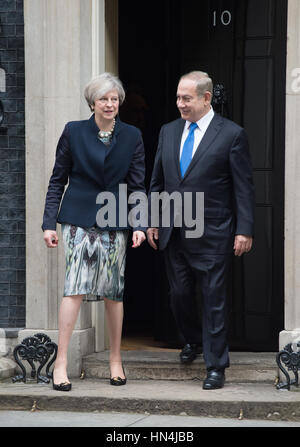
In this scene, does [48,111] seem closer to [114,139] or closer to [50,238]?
[114,139]

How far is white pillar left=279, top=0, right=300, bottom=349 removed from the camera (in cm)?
669

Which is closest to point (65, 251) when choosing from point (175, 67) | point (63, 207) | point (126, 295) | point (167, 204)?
point (63, 207)

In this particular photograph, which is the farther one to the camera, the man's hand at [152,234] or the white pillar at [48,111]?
the white pillar at [48,111]

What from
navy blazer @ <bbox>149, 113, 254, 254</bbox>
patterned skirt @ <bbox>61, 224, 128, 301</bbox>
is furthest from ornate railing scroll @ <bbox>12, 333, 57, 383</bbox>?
navy blazer @ <bbox>149, 113, 254, 254</bbox>

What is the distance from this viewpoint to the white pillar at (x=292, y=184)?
6688 mm

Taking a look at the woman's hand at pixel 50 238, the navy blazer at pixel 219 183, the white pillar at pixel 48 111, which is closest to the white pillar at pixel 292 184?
the navy blazer at pixel 219 183

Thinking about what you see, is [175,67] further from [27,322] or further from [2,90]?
[27,322]

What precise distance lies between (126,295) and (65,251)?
118 inches

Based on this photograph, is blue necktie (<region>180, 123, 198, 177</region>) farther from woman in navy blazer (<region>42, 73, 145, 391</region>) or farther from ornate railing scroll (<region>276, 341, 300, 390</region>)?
ornate railing scroll (<region>276, 341, 300, 390</region>)

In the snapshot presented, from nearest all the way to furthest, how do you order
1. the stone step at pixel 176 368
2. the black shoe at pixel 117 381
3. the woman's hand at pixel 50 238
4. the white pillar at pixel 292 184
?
the woman's hand at pixel 50 238
the black shoe at pixel 117 381
the white pillar at pixel 292 184
the stone step at pixel 176 368

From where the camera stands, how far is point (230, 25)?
7.57 metres

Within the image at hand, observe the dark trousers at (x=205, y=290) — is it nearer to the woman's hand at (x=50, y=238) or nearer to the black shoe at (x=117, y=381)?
the black shoe at (x=117, y=381)

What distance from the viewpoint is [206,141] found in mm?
6422

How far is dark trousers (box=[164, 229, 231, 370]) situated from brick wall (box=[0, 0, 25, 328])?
123 cm
